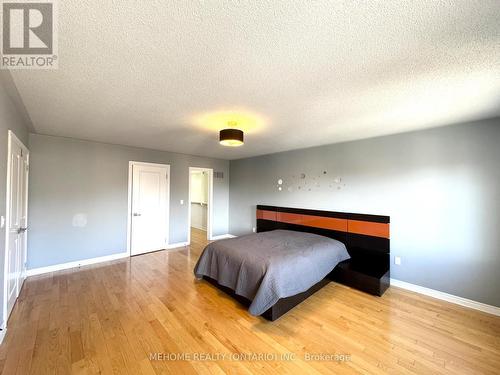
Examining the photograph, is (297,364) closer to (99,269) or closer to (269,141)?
(269,141)

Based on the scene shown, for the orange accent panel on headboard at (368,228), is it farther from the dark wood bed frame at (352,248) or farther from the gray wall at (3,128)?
the gray wall at (3,128)

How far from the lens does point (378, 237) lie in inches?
134

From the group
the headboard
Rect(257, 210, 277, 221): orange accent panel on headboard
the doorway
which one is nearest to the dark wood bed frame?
the headboard

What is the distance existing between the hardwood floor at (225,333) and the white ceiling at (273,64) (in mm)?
2394

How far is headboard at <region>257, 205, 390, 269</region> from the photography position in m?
3.37

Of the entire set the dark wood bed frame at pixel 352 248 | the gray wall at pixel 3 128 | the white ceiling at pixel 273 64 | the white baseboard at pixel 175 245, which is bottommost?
the white baseboard at pixel 175 245

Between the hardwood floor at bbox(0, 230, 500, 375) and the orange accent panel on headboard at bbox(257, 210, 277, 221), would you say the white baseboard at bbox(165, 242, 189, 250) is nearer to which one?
the hardwood floor at bbox(0, 230, 500, 375)

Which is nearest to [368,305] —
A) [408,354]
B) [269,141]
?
[408,354]

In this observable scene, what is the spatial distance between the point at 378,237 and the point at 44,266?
223 inches

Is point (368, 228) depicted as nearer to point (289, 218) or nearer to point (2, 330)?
point (289, 218)

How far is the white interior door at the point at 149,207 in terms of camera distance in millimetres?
4508

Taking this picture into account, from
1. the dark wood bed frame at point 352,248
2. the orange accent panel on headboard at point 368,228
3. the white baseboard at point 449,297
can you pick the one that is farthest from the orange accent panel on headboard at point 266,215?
the white baseboard at point 449,297

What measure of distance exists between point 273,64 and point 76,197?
424 cm

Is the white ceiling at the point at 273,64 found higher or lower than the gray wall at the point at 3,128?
higher
